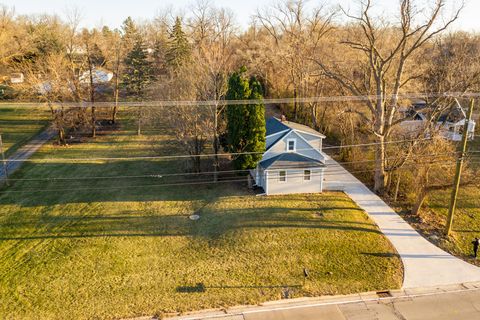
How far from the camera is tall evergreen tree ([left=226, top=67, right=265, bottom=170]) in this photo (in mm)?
21984

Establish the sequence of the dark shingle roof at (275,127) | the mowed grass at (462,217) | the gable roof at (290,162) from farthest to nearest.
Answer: the dark shingle roof at (275,127) → the gable roof at (290,162) → the mowed grass at (462,217)

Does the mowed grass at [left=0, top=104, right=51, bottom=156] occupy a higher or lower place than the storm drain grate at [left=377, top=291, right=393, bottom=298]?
higher

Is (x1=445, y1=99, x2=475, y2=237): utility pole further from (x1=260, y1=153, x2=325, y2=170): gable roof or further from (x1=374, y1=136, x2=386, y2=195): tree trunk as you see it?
(x1=260, y1=153, x2=325, y2=170): gable roof

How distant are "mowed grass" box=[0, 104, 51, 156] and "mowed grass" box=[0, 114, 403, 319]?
11183mm

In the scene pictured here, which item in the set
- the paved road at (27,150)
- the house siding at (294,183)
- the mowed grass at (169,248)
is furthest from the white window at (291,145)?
the paved road at (27,150)

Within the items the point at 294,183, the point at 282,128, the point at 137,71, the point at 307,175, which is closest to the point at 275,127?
the point at 282,128

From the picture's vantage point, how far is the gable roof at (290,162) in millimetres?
21672

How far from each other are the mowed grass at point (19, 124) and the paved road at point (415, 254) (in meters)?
29.4

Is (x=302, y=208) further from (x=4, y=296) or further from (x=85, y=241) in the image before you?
(x=4, y=296)

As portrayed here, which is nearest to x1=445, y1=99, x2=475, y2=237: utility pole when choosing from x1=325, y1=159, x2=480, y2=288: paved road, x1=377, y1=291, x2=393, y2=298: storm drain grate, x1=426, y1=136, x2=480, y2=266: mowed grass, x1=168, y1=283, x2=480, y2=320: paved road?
x1=426, y1=136, x2=480, y2=266: mowed grass

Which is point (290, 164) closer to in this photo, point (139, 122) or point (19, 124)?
point (139, 122)

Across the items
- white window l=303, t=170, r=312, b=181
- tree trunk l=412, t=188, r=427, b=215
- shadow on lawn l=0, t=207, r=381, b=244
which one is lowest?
shadow on lawn l=0, t=207, r=381, b=244

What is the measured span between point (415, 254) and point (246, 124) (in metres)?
11.7

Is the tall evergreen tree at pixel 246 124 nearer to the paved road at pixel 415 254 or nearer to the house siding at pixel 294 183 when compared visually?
the house siding at pixel 294 183
